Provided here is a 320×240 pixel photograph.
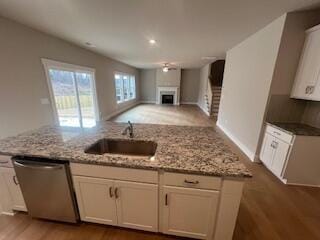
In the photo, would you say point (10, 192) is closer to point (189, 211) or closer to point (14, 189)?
point (14, 189)

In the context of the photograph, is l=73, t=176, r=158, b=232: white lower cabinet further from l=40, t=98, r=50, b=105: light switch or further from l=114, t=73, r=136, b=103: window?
l=114, t=73, r=136, b=103: window

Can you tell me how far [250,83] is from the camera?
10.4 feet

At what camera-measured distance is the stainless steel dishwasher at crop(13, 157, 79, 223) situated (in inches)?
52.9

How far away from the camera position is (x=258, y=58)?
2906 millimetres

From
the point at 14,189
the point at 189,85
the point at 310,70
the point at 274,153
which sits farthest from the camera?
the point at 189,85

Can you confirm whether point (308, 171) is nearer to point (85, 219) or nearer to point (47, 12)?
point (85, 219)

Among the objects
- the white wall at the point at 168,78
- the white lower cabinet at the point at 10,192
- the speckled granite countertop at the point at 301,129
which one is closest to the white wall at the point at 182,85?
the white wall at the point at 168,78

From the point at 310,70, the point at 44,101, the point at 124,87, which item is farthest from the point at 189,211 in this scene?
the point at 124,87

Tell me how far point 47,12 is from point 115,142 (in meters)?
2.23

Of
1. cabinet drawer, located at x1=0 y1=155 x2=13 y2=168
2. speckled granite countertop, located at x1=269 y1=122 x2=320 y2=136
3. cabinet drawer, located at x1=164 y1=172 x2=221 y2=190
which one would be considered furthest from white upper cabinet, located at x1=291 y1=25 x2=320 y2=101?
cabinet drawer, located at x1=0 y1=155 x2=13 y2=168

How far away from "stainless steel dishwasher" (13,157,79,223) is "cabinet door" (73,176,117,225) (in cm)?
9

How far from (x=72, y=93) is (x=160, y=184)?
155 inches

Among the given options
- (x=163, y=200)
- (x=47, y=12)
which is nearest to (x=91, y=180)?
(x=163, y=200)

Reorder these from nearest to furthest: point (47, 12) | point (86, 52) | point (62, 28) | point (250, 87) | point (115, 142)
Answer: point (115, 142), point (47, 12), point (62, 28), point (250, 87), point (86, 52)
